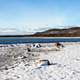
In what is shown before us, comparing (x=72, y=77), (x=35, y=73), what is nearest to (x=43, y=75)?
(x=35, y=73)

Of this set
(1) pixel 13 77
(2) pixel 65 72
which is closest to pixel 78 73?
(2) pixel 65 72

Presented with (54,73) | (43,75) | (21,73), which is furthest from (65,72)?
(21,73)

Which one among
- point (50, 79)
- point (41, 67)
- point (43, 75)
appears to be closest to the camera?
point (50, 79)

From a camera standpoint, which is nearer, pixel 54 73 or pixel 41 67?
pixel 54 73

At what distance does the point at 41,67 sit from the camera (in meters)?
11.9

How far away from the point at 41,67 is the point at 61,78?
2675mm

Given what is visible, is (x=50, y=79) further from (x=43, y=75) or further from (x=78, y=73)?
(x=78, y=73)

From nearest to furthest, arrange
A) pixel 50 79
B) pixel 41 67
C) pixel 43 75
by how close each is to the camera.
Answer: pixel 50 79, pixel 43 75, pixel 41 67

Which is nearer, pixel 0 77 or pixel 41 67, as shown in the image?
pixel 0 77

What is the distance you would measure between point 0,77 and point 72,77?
10.3 ft

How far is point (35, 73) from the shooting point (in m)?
10.4

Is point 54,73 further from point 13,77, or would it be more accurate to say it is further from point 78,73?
point 13,77

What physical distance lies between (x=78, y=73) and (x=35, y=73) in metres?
2.00

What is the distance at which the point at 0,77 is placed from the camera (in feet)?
31.6
